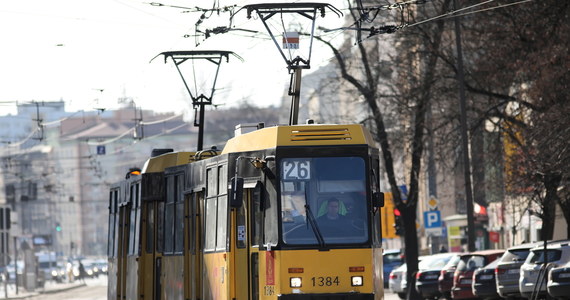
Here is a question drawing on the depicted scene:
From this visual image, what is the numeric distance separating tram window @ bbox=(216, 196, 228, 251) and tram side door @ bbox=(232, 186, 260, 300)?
0.26 meters

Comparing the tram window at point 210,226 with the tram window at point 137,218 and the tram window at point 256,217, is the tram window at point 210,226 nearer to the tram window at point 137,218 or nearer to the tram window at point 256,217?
the tram window at point 256,217

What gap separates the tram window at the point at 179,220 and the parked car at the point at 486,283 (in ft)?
42.0

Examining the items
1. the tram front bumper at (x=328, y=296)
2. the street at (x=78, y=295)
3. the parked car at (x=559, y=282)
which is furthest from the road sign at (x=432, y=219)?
the tram front bumper at (x=328, y=296)

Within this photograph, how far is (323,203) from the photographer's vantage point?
19094mm

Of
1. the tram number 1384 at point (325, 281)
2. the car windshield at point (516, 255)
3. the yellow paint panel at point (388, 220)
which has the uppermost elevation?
the yellow paint panel at point (388, 220)

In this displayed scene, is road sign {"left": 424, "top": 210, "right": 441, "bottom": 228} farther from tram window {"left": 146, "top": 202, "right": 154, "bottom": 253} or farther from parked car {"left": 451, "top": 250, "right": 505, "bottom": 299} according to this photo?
tram window {"left": 146, "top": 202, "right": 154, "bottom": 253}

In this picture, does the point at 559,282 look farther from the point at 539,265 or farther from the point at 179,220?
the point at 179,220

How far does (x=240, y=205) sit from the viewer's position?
60.8 feet

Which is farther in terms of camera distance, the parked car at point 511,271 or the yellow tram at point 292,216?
the parked car at point 511,271

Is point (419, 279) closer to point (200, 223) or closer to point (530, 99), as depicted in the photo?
point (530, 99)

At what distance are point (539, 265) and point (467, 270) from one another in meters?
6.72

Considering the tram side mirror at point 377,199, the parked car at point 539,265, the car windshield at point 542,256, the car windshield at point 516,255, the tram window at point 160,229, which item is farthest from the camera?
the car windshield at point 516,255

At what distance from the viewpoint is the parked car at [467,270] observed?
121 ft

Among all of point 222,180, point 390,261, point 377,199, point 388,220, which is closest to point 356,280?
point 377,199
